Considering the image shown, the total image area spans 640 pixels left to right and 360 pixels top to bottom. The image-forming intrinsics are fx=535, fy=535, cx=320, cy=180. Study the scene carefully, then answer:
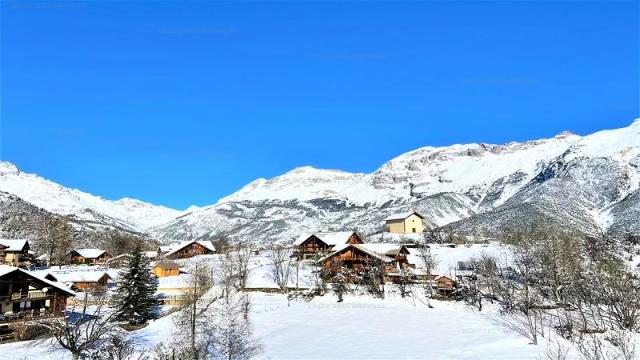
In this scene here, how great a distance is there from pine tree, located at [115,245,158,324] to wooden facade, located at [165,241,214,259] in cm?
4805

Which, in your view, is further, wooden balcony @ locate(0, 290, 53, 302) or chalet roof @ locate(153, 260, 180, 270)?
chalet roof @ locate(153, 260, 180, 270)

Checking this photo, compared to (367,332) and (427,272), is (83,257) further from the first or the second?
(367,332)

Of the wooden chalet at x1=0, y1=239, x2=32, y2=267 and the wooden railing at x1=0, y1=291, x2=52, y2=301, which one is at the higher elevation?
the wooden chalet at x1=0, y1=239, x2=32, y2=267

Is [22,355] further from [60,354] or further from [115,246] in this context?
[115,246]

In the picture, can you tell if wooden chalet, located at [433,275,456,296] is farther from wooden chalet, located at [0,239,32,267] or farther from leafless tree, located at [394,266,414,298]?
wooden chalet, located at [0,239,32,267]

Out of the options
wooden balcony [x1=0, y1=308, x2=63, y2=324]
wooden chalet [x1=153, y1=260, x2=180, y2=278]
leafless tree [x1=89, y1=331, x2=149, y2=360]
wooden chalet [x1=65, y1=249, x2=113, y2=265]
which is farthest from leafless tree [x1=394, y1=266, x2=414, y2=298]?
wooden chalet [x1=65, y1=249, x2=113, y2=265]

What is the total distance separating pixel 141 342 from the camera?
49.4 meters

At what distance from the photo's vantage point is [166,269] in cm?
9194

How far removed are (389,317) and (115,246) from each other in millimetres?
98868

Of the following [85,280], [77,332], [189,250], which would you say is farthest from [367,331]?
[189,250]

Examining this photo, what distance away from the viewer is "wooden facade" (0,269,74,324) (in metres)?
54.6

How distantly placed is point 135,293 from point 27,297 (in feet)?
36.2

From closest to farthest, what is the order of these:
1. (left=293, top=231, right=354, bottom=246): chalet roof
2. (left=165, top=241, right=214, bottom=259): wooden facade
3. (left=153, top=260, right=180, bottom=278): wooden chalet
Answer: (left=153, top=260, right=180, bottom=278): wooden chalet → (left=293, top=231, right=354, bottom=246): chalet roof → (left=165, top=241, right=214, bottom=259): wooden facade

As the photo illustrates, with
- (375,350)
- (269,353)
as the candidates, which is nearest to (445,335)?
(375,350)
